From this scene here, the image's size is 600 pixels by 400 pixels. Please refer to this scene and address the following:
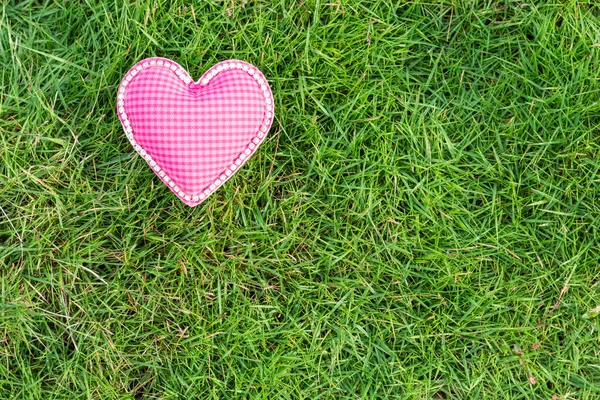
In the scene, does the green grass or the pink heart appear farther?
the green grass

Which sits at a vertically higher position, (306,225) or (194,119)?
(194,119)

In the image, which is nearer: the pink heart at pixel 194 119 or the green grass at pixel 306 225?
the pink heart at pixel 194 119

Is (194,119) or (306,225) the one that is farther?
(306,225)

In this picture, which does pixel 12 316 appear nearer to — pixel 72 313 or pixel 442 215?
pixel 72 313
